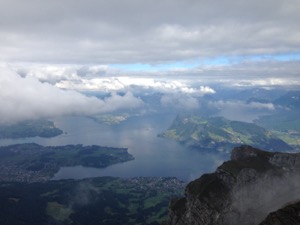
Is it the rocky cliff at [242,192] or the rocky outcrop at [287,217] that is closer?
the rocky outcrop at [287,217]

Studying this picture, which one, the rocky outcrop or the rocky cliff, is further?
the rocky cliff

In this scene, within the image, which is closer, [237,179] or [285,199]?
[285,199]

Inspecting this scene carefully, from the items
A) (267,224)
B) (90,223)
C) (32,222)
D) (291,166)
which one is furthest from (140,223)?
(267,224)

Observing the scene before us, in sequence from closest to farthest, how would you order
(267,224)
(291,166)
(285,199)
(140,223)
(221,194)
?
(267,224)
(285,199)
(221,194)
(291,166)
(140,223)

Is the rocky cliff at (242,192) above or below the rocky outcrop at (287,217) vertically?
below

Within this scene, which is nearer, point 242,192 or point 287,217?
point 287,217

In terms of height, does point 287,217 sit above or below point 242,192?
above

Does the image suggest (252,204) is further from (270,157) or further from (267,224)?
(267,224)

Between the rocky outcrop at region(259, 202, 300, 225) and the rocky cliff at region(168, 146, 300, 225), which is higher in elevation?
the rocky outcrop at region(259, 202, 300, 225)
